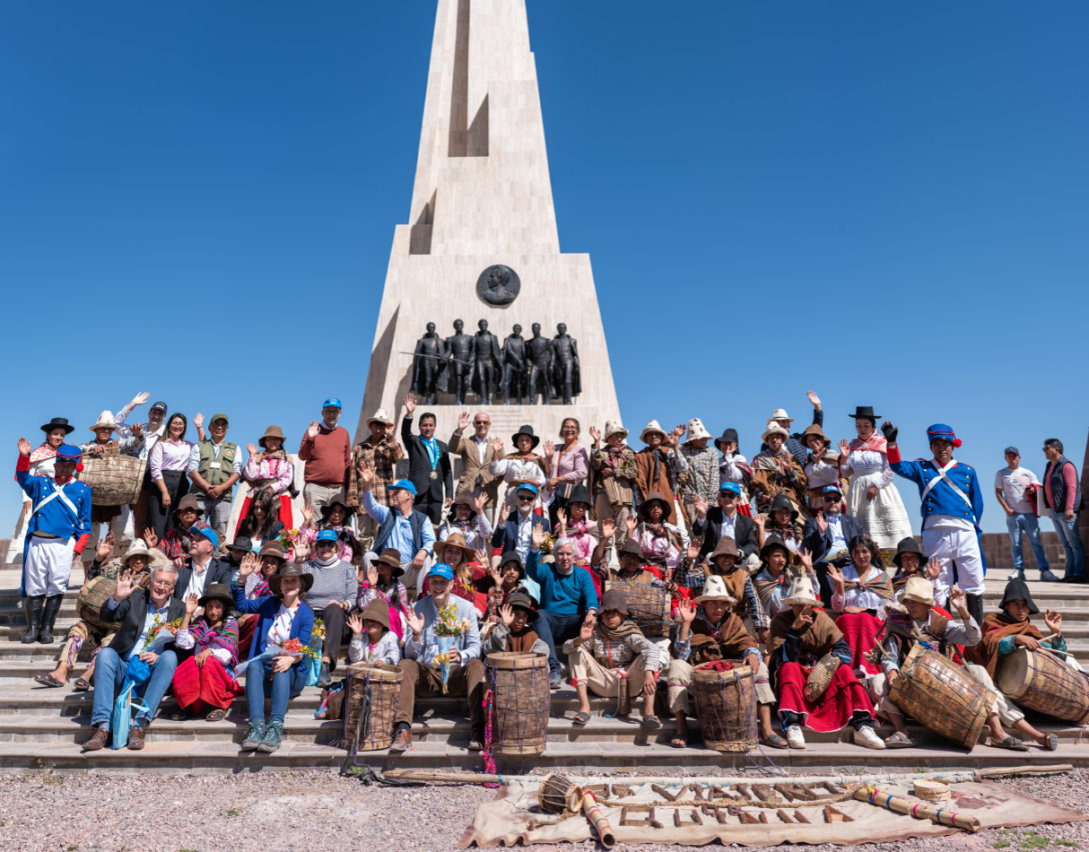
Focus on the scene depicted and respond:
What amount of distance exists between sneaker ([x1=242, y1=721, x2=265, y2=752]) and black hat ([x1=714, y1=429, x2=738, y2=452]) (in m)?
5.19

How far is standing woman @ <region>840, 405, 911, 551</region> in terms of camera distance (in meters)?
7.21

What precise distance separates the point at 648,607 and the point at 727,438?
3.18 metres

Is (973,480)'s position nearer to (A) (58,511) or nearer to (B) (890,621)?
(B) (890,621)

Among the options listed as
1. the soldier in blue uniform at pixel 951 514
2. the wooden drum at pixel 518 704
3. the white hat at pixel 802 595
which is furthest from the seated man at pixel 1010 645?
the wooden drum at pixel 518 704

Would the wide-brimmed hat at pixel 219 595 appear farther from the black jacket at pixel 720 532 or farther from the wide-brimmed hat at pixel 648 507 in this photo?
the black jacket at pixel 720 532

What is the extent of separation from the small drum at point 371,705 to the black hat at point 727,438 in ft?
14.8

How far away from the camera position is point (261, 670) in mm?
5242

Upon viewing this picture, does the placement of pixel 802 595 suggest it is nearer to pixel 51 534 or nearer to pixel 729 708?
pixel 729 708

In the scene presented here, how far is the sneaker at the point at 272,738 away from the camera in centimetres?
491

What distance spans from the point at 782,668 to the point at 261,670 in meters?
3.43

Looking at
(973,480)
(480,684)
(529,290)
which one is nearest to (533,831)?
(480,684)

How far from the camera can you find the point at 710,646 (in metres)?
5.44

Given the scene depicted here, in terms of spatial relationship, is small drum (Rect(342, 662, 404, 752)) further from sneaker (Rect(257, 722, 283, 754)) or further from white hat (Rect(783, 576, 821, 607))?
white hat (Rect(783, 576, 821, 607))

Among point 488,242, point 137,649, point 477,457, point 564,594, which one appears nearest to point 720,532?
point 564,594
